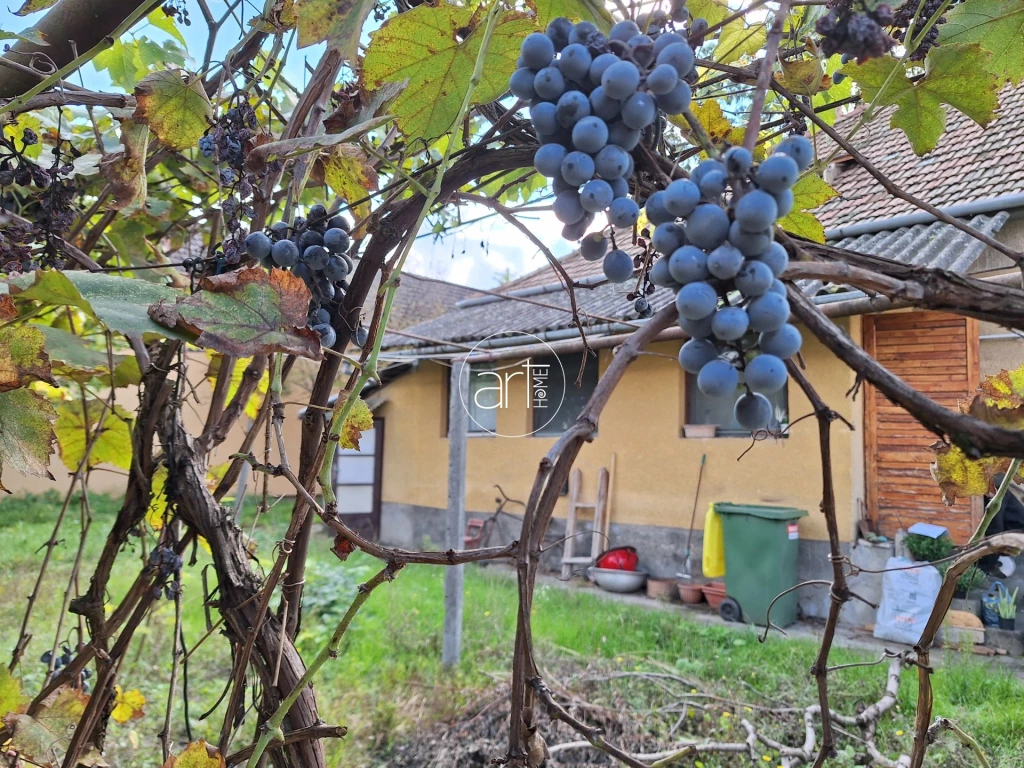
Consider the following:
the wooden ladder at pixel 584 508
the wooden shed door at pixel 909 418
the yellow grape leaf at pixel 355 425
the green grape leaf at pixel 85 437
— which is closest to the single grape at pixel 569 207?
the yellow grape leaf at pixel 355 425

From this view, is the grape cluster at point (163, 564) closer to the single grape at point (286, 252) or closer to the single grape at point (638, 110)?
the single grape at point (286, 252)

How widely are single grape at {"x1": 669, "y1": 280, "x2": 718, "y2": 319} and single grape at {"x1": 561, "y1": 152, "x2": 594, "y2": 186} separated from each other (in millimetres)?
139

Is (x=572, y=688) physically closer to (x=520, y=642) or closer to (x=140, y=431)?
(x=140, y=431)

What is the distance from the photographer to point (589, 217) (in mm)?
587

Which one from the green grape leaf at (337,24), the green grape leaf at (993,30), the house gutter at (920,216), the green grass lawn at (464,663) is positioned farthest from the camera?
the house gutter at (920,216)

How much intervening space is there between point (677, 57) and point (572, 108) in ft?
0.29

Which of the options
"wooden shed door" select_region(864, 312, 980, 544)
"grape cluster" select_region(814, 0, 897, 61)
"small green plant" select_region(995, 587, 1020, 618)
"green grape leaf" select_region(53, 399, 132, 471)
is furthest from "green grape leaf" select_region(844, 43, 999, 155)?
"small green plant" select_region(995, 587, 1020, 618)

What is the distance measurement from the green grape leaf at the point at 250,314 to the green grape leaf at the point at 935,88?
785 mm

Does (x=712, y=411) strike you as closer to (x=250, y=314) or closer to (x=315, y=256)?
(x=315, y=256)

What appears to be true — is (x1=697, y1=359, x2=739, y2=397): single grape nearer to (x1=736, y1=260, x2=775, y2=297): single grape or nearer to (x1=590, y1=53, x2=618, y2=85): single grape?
(x1=736, y1=260, x2=775, y2=297): single grape

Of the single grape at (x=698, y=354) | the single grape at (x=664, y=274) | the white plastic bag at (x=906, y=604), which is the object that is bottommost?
the white plastic bag at (x=906, y=604)

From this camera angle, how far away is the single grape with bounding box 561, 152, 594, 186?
53 centimetres

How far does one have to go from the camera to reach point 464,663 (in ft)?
Result: 13.5

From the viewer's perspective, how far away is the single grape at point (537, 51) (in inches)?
22.0
